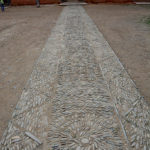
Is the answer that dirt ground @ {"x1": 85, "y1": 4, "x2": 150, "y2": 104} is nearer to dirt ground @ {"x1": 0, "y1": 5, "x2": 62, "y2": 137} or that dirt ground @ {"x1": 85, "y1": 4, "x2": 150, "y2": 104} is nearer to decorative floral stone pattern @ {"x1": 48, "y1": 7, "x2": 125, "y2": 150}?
decorative floral stone pattern @ {"x1": 48, "y1": 7, "x2": 125, "y2": 150}

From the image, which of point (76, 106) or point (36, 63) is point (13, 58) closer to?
point (36, 63)

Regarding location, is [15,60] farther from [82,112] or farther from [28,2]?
[28,2]

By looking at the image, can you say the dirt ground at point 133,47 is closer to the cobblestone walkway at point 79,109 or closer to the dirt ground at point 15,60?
the cobblestone walkway at point 79,109

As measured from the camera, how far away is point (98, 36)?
6309 millimetres

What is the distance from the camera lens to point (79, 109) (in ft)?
8.80

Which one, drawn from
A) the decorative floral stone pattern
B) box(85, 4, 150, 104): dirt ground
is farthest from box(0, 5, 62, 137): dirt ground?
box(85, 4, 150, 104): dirt ground

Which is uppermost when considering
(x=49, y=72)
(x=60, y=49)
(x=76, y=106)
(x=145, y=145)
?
(x=60, y=49)

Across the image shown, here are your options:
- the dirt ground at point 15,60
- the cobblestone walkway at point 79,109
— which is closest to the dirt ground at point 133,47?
the cobblestone walkway at point 79,109

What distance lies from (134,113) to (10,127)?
2.13m

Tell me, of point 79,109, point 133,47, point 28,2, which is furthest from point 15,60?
point 28,2

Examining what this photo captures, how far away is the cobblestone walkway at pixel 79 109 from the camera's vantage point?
2158mm

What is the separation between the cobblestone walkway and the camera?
216cm

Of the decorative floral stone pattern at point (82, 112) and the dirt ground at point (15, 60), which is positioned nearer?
the decorative floral stone pattern at point (82, 112)

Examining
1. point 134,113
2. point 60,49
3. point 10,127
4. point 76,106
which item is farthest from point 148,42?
point 10,127
